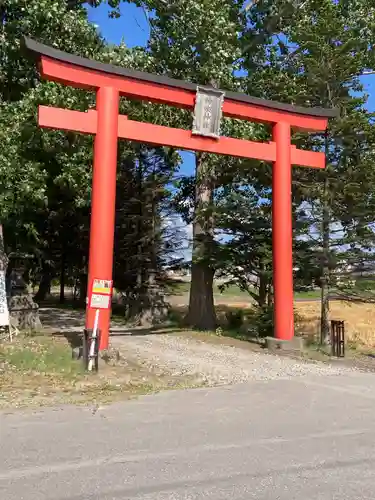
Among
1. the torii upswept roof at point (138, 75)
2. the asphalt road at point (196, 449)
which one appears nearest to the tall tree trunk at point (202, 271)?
the torii upswept roof at point (138, 75)

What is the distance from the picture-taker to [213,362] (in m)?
10.2

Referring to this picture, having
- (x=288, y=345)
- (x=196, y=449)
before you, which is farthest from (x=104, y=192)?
(x=196, y=449)

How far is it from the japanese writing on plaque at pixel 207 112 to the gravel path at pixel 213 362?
16.1 feet

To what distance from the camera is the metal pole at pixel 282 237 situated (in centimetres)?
1207

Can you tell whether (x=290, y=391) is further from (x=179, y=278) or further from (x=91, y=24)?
(x=179, y=278)

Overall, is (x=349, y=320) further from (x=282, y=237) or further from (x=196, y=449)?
(x=196, y=449)

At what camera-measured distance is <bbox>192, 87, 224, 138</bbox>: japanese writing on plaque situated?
11.4 m

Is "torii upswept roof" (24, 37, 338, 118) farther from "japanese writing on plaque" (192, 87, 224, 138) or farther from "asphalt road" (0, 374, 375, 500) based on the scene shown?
"asphalt road" (0, 374, 375, 500)

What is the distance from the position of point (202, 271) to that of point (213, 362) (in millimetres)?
6844

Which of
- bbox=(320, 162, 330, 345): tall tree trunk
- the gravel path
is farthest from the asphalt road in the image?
bbox=(320, 162, 330, 345): tall tree trunk

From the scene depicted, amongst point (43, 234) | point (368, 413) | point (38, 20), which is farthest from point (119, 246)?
point (368, 413)

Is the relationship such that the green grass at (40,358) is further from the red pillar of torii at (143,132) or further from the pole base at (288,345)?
the pole base at (288,345)

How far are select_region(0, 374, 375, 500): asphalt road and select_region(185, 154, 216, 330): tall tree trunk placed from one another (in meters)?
9.50

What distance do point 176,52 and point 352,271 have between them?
26.5ft
